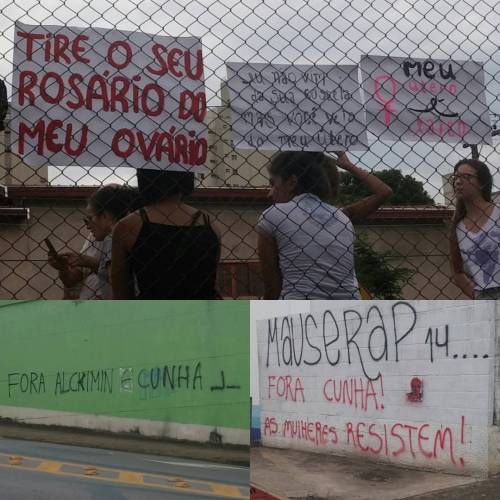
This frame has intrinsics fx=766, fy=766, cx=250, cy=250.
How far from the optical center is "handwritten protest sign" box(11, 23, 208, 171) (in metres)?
2.90

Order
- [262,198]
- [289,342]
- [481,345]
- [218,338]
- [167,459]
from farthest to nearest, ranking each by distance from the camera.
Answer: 1. [481,345]
2. [289,342]
3. [262,198]
4. [218,338]
5. [167,459]

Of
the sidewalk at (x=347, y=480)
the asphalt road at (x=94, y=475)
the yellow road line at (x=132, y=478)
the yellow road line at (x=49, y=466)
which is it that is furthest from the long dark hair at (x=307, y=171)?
the sidewalk at (x=347, y=480)

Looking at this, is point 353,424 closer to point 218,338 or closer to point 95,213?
point 218,338

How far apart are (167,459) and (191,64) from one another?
1551 mm

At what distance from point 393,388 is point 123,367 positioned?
9.53 feet

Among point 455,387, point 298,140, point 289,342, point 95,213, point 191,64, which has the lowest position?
point 455,387

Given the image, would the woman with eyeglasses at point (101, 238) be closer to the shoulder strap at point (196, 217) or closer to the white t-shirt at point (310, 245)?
the shoulder strap at point (196, 217)

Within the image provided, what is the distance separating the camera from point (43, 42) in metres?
2.91

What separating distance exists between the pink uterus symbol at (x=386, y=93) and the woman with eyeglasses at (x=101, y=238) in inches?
44.9

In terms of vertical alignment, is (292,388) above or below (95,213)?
below

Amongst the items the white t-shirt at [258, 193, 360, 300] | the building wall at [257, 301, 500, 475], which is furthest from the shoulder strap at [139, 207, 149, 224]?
the building wall at [257, 301, 500, 475]

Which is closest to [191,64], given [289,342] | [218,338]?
[218,338]

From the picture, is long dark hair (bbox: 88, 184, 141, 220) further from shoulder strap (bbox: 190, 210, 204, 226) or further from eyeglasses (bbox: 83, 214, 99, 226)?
shoulder strap (bbox: 190, 210, 204, 226)

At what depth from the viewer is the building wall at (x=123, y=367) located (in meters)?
2.93
